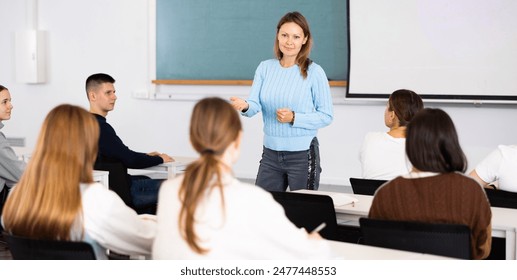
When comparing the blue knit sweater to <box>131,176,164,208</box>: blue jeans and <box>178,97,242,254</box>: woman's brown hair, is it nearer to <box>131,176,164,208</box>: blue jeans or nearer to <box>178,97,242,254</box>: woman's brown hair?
<box>131,176,164,208</box>: blue jeans

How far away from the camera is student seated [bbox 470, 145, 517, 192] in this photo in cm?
340

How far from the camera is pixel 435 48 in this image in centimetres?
634

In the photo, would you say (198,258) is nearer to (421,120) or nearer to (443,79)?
(421,120)

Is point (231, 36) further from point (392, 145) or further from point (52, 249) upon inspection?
point (52, 249)

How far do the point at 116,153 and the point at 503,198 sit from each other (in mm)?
2418

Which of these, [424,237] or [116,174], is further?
[116,174]

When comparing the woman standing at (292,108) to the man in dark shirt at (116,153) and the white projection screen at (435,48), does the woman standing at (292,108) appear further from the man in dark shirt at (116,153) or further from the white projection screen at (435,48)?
the white projection screen at (435,48)

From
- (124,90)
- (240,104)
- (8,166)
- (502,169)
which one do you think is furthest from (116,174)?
(124,90)

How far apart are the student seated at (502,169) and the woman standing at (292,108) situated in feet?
2.94

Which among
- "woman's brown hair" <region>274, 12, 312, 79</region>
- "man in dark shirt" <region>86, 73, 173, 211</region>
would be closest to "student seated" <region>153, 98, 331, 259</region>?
"woman's brown hair" <region>274, 12, 312, 79</region>

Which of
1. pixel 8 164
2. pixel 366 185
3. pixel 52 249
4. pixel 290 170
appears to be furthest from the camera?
pixel 8 164

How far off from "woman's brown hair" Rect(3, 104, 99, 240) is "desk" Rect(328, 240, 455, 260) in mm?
852

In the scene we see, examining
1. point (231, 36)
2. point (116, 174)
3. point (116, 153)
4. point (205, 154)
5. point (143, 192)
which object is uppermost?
point (231, 36)

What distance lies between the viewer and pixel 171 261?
6.98 ft
